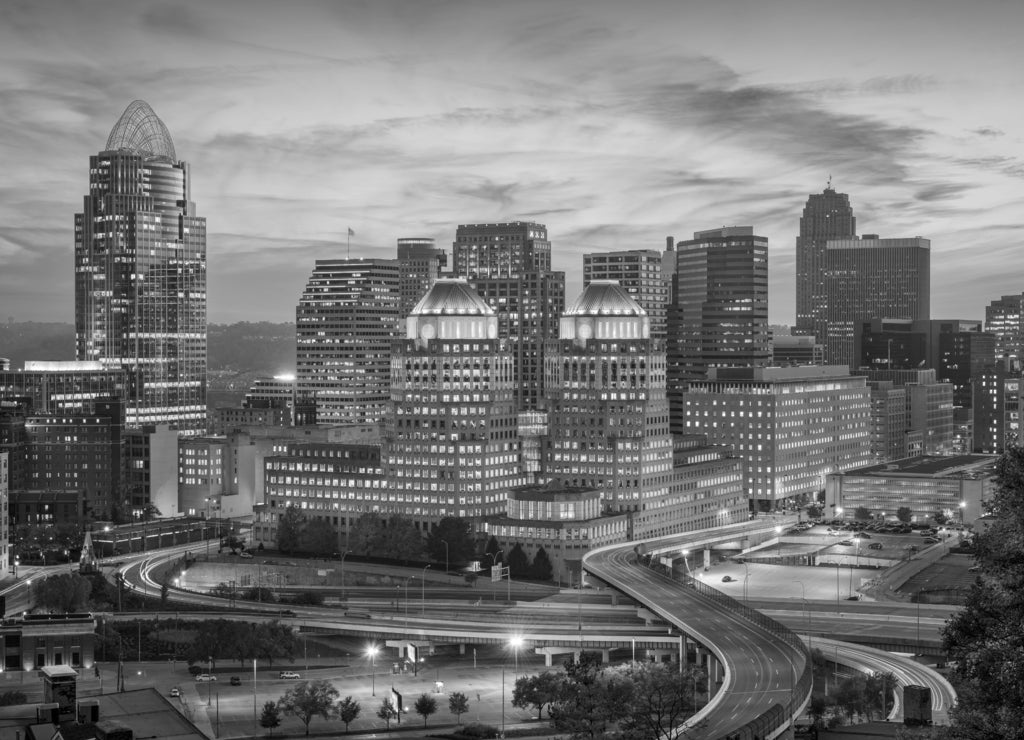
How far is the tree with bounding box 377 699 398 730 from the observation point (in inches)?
4936

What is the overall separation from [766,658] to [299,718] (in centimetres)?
3704

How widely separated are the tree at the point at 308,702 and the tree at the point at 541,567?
66.8 meters

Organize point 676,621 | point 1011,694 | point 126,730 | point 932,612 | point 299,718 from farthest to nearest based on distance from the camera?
point 932,612 < point 676,621 < point 299,718 < point 126,730 < point 1011,694

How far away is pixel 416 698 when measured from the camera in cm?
13400

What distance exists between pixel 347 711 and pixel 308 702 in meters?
3.03

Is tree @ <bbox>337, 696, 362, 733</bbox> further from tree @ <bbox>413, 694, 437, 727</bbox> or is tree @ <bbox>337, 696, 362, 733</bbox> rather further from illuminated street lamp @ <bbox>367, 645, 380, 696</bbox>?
illuminated street lamp @ <bbox>367, 645, 380, 696</bbox>

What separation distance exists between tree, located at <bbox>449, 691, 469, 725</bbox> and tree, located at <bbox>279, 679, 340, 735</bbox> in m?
9.19

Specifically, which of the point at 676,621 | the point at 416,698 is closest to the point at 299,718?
the point at 416,698

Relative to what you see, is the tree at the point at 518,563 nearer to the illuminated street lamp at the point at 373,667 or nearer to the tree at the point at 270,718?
the illuminated street lamp at the point at 373,667

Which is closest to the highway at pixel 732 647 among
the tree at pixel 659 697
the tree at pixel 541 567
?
the tree at pixel 659 697

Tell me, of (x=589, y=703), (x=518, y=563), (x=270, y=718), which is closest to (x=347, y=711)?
(x=270, y=718)

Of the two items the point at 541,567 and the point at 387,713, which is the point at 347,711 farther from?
the point at 541,567

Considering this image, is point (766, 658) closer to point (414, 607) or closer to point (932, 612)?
point (932, 612)

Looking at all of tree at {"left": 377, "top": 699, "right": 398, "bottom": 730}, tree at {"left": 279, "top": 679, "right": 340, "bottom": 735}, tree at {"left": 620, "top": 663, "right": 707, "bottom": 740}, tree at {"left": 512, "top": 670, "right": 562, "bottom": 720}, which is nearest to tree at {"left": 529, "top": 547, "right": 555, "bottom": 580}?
tree at {"left": 620, "top": 663, "right": 707, "bottom": 740}
